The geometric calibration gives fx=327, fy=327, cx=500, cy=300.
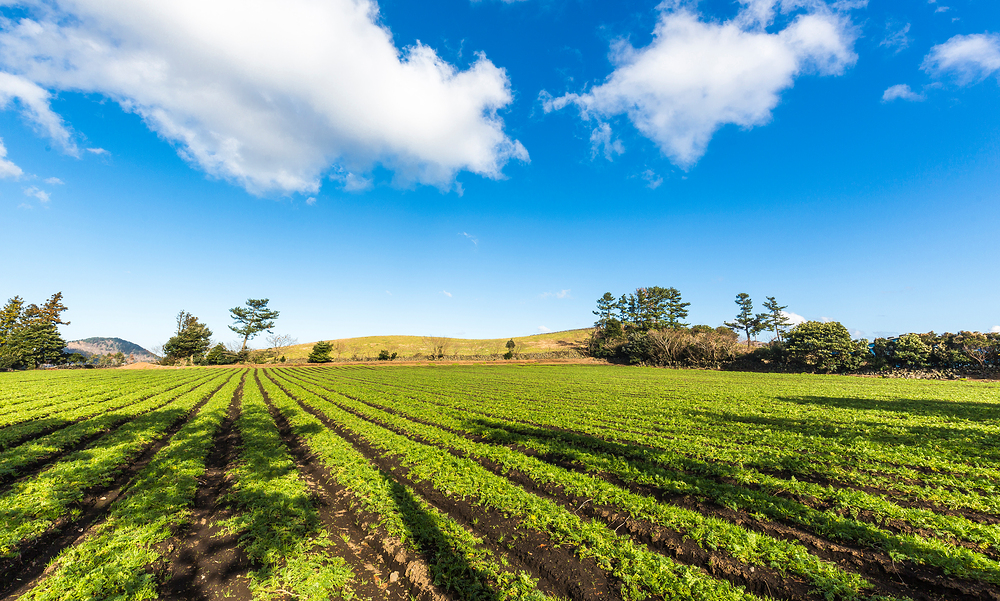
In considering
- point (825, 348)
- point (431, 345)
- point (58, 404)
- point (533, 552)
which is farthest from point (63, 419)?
point (431, 345)

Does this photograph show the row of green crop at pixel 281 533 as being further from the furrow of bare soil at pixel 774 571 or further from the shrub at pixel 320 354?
the shrub at pixel 320 354

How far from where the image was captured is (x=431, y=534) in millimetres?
5984

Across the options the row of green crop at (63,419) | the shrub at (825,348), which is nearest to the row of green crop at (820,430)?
the row of green crop at (63,419)

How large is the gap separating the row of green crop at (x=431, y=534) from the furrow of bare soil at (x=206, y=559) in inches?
86.0

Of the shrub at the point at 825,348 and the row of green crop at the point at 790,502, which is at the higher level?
the shrub at the point at 825,348

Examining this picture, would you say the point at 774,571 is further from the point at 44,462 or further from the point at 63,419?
the point at 63,419

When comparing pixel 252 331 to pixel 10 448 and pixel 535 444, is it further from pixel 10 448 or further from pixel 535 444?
pixel 535 444

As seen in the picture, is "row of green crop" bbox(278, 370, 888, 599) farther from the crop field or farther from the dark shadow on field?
the dark shadow on field

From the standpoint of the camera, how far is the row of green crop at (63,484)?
19.5 ft

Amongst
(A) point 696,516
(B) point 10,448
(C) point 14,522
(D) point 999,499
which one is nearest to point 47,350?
(B) point 10,448

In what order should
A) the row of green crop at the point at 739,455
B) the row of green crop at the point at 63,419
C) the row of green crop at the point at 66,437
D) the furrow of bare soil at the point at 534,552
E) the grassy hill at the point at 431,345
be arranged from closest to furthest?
the furrow of bare soil at the point at 534,552 < the row of green crop at the point at 739,455 < the row of green crop at the point at 66,437 < the row of green crop at the point at 63,419 < the grassy hill at the point at 431,345

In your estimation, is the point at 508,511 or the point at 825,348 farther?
the point at 825,348

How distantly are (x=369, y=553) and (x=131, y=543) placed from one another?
400 centimetres

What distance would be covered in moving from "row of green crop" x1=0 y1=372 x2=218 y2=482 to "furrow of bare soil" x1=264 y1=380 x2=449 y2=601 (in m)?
8.40
